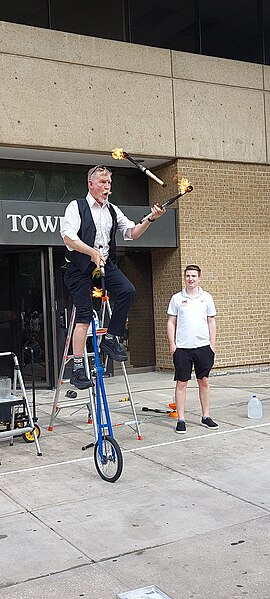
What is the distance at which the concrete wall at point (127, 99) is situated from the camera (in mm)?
11188

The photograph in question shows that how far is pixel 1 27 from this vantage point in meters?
11.0

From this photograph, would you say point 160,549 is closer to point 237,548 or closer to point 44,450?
point 237,548

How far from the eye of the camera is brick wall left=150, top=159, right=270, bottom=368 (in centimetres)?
1297

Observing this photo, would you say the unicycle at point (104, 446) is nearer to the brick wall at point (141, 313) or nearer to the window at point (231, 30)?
the brick wall at point (141, 313)

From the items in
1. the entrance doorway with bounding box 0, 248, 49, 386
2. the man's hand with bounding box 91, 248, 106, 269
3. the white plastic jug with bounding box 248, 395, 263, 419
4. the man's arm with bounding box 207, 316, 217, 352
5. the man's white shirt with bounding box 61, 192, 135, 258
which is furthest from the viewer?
the entrance doorway with bounding box 0, 248, 49, 386

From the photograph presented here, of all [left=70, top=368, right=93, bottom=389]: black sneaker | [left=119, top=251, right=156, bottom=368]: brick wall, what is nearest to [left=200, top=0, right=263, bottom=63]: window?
[left=119, top=251, right=156, bottom=368]: brick wall

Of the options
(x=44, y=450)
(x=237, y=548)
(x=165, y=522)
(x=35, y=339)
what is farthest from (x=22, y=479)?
(x=35, y=339)

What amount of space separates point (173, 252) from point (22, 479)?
7.67m

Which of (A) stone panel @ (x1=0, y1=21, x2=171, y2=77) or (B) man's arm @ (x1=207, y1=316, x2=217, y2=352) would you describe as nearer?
(B) man's arm @ (x1=207, y1=316, x2=217, y2=352)

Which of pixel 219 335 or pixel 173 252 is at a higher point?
pixel 173 252

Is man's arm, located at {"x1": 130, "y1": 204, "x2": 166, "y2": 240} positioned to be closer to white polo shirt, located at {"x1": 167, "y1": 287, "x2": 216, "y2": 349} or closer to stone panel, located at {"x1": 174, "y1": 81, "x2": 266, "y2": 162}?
white polo shirt, located at {"x1": 167, "y1": 287, "x2": 216, "y2": 349}

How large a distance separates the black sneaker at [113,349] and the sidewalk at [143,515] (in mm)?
1033

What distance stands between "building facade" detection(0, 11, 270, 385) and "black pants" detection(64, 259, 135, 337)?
537 cm

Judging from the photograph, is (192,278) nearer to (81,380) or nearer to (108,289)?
(108,289)
